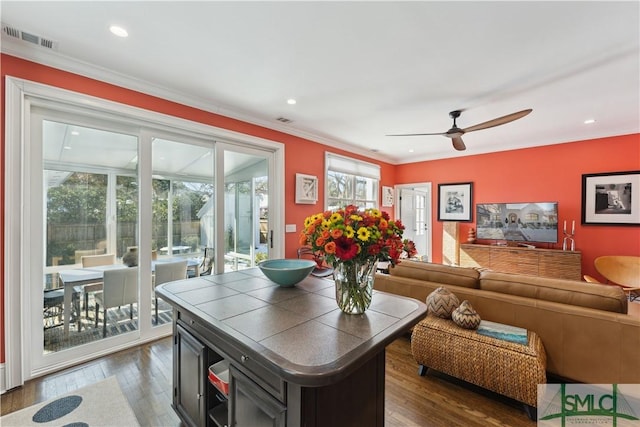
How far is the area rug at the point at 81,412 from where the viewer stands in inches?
Result: 69.2

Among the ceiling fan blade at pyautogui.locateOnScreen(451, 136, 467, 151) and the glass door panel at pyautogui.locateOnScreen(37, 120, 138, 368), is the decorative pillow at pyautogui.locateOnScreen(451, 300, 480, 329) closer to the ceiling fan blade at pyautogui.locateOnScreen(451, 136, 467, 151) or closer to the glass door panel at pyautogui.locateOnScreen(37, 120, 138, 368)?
the ceiling fan blade at pyautogui.locateOnScreen(451, 136, 467, 151)

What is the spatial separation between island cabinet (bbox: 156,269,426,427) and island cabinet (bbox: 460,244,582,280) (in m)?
4.23

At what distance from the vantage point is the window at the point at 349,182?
5070 mm

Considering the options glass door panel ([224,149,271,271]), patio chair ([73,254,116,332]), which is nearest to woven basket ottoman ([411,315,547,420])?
glass door panel ([224,149,271,271])

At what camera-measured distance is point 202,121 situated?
126 inches

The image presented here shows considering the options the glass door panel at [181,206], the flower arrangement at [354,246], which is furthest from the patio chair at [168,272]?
the flower arrangement at [354,246]

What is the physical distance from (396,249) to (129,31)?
2.38 m

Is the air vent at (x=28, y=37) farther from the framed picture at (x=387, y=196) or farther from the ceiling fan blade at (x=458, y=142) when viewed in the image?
the framed picture at (x=387, y=196)

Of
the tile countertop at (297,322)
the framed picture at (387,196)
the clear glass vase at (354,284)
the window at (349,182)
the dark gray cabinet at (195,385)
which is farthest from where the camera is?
the framed picture at (387,196)

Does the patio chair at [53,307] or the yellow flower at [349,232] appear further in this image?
the patio chair at [53,307]

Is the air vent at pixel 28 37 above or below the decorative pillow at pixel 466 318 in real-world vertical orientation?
above

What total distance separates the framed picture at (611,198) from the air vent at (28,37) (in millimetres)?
6869

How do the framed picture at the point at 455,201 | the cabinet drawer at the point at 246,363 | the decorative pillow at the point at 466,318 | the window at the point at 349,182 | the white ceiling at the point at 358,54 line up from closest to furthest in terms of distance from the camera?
the cabinet drawer at the point at 246,363 → the white ceiling at the point at 358,54 → the decorative pillow at the point at 466,318 → the window at the point at 349,182 → the framed picture at the point at 455,201

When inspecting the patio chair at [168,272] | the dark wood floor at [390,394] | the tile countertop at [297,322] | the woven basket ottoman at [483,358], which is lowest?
the dark wood floor at [390,394]
